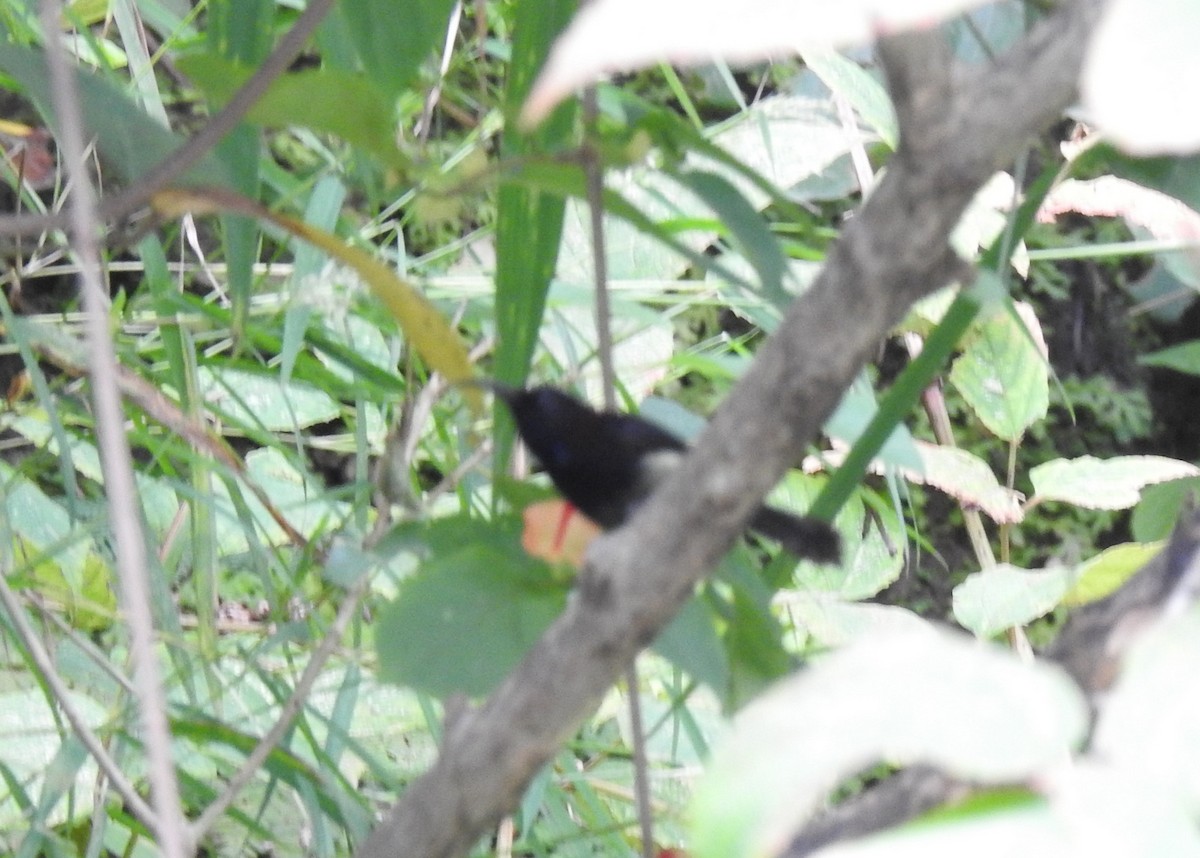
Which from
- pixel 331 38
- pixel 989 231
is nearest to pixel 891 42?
pixel 331 38

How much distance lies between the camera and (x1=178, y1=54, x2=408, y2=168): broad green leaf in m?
0.34

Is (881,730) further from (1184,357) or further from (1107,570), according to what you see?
(1107,570)

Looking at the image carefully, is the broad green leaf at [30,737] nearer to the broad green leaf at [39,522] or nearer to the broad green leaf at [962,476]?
the broad green leaf at [39,522]

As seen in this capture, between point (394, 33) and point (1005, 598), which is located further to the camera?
point (1005, 598)

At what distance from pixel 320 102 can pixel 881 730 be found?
0.26 m

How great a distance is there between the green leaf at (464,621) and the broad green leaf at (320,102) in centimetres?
12

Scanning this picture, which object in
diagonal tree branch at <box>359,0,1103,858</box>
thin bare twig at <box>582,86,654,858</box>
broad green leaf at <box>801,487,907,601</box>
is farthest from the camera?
broad green leaf at <box>801,487,907,601</box>

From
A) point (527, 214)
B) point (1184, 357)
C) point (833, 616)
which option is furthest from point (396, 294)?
point (833, 616)

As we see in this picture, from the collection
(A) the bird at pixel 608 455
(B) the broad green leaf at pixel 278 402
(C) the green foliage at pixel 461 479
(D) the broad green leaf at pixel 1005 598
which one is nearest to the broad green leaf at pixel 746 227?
(C) the green foliage at pixel 461 479

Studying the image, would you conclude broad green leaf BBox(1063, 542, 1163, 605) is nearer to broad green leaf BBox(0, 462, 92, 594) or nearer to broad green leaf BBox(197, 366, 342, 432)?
broad green leaf BBox(197, 366, 342, 432)

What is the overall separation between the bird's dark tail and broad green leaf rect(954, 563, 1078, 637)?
0.88ft

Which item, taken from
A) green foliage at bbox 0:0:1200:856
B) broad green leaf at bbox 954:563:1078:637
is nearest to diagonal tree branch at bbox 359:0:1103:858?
green foliage at bbox 0:0:1200:856

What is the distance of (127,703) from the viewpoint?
0.69 meters

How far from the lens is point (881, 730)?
15 cm
